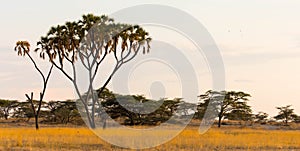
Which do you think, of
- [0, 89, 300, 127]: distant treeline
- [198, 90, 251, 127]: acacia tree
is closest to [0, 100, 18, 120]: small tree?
[0, 89, 300, 127]: distant treeline

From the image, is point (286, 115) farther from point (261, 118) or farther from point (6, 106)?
point (6, 106)

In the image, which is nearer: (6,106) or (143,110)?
(143,110)

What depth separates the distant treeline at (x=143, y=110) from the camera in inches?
2267

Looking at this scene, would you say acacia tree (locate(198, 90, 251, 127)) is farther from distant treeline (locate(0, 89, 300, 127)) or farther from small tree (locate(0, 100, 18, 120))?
small tree (locate(0, 100, 18, 120))

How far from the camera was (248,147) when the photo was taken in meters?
23.3

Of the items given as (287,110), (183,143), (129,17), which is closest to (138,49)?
(129,17)

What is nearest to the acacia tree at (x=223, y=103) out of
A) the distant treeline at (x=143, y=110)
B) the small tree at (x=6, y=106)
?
the distant treeline at (x=143, y=110)

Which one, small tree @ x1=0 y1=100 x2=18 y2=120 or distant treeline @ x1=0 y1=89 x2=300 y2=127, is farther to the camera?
small tree @ x1=0 y1=100 x2=18 y2=120

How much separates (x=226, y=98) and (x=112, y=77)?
26.3 m

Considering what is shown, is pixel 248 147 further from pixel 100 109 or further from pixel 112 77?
pixel 100 109

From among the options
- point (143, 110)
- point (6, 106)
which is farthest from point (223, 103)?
point (6, 106)

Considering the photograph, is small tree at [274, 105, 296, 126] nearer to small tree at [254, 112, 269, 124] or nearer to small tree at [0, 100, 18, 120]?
small tree at [254, 112, 269, 124]

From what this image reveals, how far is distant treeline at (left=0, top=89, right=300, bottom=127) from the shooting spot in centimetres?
5759

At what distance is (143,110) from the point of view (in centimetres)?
6003
